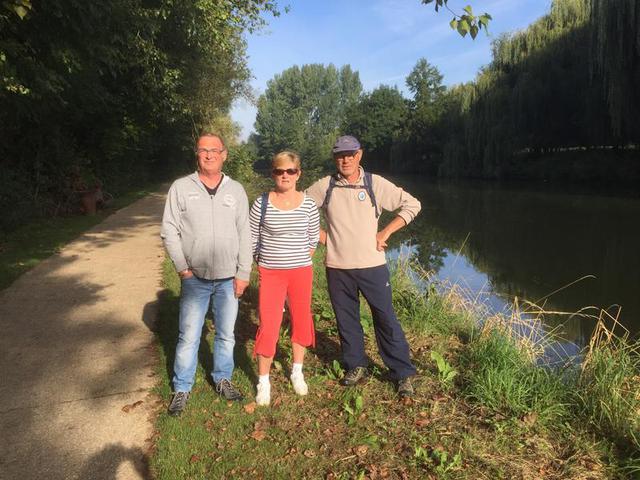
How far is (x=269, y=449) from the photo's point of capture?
10.2 ft

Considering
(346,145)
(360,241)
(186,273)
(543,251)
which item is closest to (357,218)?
(360,241)

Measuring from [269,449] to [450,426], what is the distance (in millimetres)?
1216

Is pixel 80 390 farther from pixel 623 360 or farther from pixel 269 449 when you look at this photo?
pixel 623 360

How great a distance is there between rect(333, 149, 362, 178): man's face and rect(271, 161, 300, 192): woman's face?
0.30 meters

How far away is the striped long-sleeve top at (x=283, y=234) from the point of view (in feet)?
11.3

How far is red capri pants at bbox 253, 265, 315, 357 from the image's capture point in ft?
11.4

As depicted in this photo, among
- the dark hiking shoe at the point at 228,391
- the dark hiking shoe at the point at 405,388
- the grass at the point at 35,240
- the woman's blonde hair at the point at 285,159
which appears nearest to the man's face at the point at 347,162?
the woman's blonde hair at the point at 285,159

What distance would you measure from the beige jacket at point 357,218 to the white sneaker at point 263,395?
99 cm

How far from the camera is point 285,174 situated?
3383 mm

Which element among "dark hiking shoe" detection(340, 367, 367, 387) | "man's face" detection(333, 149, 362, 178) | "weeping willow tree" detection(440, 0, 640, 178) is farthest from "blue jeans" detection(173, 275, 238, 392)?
"weeping willow tree" detection(440, 0, 640, 178)

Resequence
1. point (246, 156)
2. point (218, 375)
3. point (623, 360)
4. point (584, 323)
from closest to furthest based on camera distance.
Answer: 1. point (218, 375)
2. point (623, 360)
3. point (584, 323)
4. point (246, 156)

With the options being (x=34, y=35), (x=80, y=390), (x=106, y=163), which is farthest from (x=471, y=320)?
(x=106, y=163)

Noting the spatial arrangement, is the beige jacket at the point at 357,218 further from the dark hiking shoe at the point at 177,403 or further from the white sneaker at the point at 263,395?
the dark hiking shoe at the point at 177,403

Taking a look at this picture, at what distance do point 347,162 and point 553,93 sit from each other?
1194 inches
